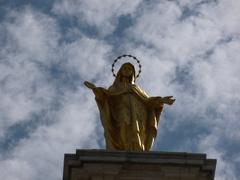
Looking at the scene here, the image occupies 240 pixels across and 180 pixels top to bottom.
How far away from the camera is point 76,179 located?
2350cm

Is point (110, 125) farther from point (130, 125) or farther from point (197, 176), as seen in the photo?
point (197, 176)

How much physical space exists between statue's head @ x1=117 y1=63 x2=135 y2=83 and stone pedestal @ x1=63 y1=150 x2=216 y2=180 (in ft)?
14.8

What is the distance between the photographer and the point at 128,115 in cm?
2598

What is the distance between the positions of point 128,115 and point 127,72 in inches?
80.5

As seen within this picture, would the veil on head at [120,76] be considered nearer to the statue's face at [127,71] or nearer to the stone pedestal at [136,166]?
the statue's face at [127,71]

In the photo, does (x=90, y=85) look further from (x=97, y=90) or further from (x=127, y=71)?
(x=127, y=71)

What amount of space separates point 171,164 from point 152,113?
3.34 metres

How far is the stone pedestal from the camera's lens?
2338 cm

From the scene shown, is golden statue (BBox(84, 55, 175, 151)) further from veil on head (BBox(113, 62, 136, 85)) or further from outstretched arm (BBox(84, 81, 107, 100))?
veil on head (BBox(113, 62, 136, 85))

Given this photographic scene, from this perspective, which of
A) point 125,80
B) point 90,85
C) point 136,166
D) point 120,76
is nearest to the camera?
point 136,166

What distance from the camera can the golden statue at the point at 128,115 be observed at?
25.7m

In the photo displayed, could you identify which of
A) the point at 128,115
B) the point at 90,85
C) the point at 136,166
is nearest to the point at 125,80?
the point at 90,85

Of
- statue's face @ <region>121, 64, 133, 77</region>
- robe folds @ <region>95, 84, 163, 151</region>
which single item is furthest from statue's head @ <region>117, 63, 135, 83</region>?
robe folds @ <region>95, 84, 163, 151</region>

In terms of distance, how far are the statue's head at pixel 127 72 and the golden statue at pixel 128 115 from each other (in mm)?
488
